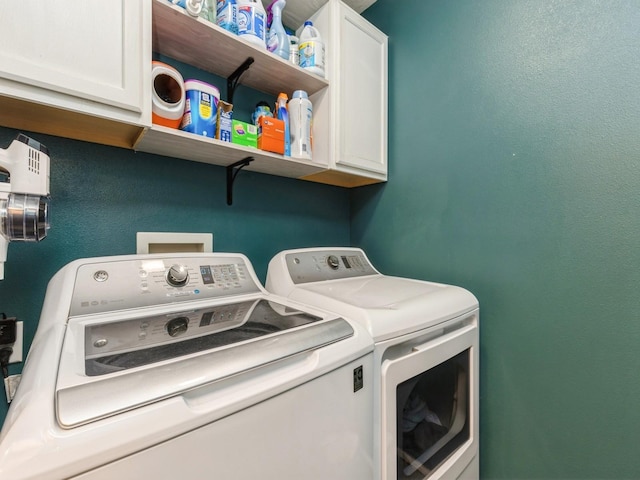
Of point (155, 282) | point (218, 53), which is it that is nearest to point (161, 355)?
point (155, 282)

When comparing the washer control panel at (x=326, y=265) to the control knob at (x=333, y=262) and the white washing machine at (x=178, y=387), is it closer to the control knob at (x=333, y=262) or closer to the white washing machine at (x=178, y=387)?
the control knob at (x=333, y=262)

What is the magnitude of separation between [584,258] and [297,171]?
1.19 meters

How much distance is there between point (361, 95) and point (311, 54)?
1.02 feet

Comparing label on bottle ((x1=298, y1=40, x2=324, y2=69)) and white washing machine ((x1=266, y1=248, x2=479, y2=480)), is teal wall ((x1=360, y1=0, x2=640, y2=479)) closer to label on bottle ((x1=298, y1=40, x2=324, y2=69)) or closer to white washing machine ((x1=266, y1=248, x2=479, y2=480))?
white washing machine ((x1=266, y1=248, x2=479, y2=480))

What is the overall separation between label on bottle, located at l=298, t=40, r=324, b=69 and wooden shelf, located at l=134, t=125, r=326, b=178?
0.44 m

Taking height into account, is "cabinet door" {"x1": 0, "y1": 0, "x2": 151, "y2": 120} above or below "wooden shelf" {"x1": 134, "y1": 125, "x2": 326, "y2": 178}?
above

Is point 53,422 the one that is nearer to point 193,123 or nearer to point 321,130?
point 193,123

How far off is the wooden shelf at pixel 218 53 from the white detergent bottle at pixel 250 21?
0.04m

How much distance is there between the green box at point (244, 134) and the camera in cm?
114

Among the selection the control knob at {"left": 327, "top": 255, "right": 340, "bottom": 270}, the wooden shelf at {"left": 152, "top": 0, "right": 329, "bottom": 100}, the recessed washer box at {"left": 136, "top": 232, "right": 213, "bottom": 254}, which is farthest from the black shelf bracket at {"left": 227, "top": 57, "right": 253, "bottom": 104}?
the control knob at {"left": 327, "top": 255, "right": 340, "bottom": 270}

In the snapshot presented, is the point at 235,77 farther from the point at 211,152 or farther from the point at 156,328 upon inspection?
the point at 156,328

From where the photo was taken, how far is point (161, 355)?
1.89 feet

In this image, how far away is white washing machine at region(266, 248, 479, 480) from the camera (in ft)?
2.65

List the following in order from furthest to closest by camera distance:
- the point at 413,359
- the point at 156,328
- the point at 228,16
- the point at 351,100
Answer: the point at 351,100 → the point at 228,16 → the point at 413,359 → the point at 156,328
